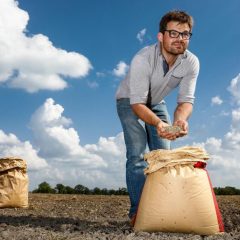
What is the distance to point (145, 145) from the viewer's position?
12.5 ft

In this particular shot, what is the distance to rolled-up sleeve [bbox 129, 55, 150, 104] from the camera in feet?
11.8

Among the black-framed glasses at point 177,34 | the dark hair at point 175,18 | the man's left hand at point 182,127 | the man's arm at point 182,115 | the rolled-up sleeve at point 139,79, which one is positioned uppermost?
the dark hair at point 175,18

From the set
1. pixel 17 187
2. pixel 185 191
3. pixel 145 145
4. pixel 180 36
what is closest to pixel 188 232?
pixel 185 191

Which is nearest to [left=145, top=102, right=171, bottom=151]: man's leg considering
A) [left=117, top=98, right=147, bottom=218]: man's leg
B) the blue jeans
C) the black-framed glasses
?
the blue jeans

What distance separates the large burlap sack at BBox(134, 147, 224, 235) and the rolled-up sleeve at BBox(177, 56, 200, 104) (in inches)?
26.0

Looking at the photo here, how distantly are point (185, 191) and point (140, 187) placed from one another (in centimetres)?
→ 67

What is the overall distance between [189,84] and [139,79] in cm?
51

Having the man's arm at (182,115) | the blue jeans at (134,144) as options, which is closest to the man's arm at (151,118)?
the man's arm at (182,115)

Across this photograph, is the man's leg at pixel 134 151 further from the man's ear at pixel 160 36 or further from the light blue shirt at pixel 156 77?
the man's ear at pixel 160 36

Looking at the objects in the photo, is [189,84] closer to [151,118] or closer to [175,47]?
[175,47]

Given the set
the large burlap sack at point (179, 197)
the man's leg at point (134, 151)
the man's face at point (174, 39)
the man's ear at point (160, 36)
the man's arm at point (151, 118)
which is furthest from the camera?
the man's leg at point (134, 151)

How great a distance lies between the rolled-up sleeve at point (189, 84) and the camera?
385 centimetres

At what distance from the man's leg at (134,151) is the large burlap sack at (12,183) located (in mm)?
3098

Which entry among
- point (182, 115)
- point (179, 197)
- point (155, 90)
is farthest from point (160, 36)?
point (179, 197)
